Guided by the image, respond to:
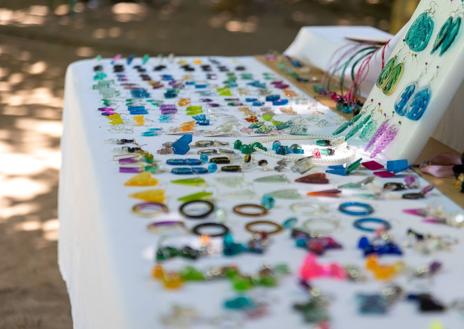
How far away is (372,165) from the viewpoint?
166cm

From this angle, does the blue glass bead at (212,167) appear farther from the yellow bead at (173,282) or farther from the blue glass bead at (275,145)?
the yellow bead at (173,282)

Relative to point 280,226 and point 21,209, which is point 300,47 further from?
point 280,226

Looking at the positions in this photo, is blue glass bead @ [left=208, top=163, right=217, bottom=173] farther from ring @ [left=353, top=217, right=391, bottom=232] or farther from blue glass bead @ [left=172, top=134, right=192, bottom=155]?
ring @ [left=353, top=217, right=391, bottom=232]

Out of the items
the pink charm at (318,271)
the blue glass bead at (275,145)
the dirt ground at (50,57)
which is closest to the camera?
the pink charm at (318,271)

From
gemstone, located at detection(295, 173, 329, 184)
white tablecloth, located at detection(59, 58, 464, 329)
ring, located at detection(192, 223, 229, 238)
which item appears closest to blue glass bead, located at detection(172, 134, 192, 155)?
white tablecloth, located at detection(59, 58, 464, 329)

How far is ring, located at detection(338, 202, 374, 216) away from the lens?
1.41 m

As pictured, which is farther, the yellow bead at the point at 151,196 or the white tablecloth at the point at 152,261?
the yellow bead at the point at 151,196

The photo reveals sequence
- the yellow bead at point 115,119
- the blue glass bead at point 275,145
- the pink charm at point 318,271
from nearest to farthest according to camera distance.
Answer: the pink charm at point 318,271
the blue glass bead at point 275,145
the yellow bead at point 115,119

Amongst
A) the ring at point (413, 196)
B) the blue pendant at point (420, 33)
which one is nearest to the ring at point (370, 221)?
the ring at point (413, 196)

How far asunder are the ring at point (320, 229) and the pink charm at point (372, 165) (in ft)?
1.02

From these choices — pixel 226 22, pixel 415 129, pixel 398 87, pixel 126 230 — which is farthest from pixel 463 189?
pixel 226 22

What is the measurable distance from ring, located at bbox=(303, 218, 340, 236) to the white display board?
39 centimetres

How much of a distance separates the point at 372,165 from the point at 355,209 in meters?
0.25

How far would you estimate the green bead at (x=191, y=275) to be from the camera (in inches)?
45.6
